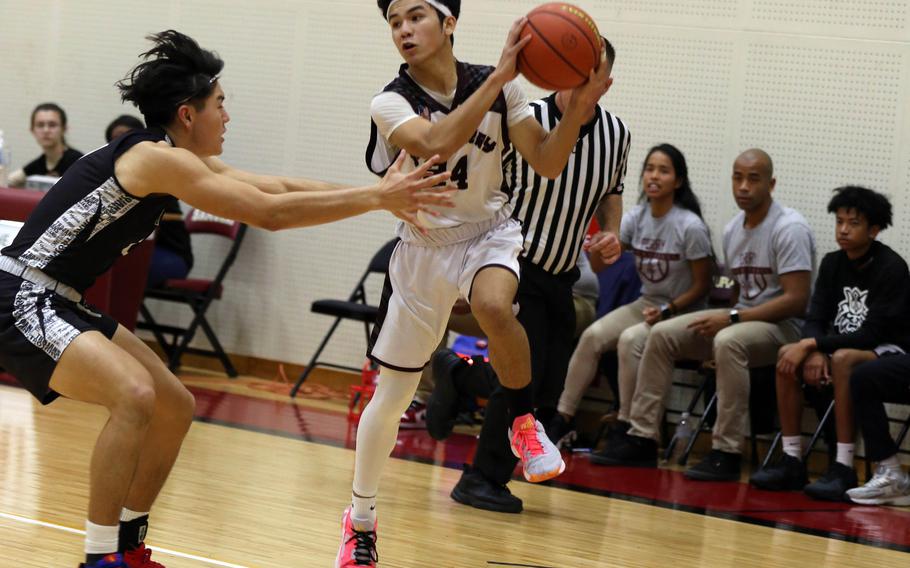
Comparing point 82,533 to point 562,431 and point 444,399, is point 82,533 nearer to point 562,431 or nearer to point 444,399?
point 444,399

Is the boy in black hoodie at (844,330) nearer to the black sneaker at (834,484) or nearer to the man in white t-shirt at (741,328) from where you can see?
the black sneaker at (834,484)

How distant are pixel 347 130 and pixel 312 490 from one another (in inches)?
161

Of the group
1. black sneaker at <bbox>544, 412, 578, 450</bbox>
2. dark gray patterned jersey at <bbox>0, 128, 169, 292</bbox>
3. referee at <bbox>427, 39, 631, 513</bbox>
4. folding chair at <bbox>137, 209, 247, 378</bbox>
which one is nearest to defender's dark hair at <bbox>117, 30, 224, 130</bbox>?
dark gray patterned jersey at <bbox>0, 128, 169, 292</bbox>

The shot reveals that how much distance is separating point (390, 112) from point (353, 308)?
406 cm

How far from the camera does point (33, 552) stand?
3.58 meters

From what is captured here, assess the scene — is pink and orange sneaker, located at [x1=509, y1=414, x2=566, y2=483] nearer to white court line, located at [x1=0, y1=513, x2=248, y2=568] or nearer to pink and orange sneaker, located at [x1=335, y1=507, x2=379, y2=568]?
pink and orange sneaker, located at [x1=335, y1=507, x2=379, y2=568]

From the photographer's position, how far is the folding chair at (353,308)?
7.61 m

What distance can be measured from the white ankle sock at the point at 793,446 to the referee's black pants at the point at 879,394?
1.46 feet

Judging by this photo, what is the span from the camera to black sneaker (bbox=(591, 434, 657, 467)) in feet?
21.8

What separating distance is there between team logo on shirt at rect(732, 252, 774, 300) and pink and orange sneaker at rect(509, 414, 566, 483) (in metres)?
3.17

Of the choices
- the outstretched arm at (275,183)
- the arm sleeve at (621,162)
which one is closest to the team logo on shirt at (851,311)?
the arm sleeve at (621,162)

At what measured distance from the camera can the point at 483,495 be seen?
16.4ft

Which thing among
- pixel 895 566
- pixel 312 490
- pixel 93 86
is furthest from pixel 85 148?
pixel 895 566

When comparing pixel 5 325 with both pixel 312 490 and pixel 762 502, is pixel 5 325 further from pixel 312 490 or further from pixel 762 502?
pixel 762 502
